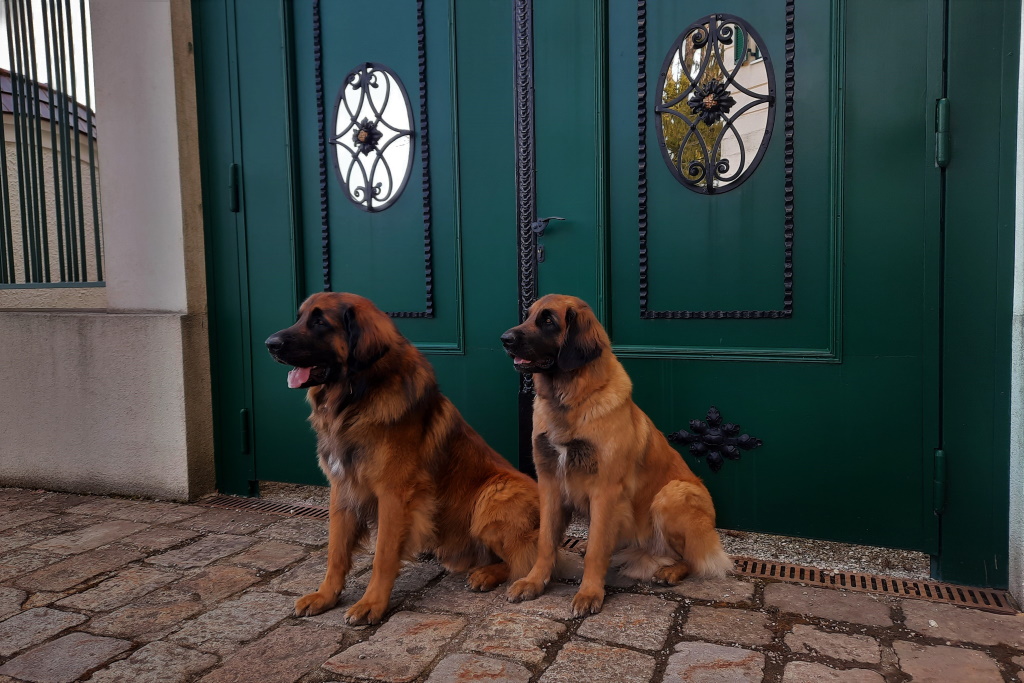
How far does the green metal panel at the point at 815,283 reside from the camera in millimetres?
2863

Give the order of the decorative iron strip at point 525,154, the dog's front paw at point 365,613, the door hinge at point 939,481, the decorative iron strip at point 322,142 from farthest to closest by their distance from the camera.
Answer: the decorative iron strip at point 322,142 < the decorative iron strip at point 525,154 < the door hinge at point 939,481 < the dog's front paw at point 365,613

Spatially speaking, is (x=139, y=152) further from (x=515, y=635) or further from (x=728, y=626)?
(x=728, y=626)

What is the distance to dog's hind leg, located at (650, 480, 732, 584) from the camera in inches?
105

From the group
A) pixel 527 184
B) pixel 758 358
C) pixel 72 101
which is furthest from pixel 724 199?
pixel 72 101

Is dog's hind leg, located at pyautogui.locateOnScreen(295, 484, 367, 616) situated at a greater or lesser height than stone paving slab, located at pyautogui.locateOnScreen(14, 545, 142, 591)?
greater

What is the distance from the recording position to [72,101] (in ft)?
14.8

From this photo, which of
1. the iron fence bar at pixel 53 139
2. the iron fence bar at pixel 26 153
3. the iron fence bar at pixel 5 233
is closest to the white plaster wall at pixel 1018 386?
the iron fence bar at pixel 53 139

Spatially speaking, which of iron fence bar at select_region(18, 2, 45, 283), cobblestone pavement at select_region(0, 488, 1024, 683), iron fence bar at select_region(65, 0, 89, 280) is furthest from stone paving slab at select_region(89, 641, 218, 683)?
iron fence bar at select_region(18, 2, 45, 283)

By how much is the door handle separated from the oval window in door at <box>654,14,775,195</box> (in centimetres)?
65

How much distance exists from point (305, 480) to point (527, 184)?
87.2 inches

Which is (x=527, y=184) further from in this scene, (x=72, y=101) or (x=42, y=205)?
(x=42, y=205)

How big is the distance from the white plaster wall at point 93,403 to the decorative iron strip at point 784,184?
278cm

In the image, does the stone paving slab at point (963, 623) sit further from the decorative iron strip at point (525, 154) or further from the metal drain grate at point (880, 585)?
the decorative iron strip at point (525, 154)

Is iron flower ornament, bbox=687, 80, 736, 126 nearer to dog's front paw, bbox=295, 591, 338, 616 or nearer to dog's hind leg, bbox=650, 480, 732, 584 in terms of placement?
dog's hind leg, bbox=650, 480, 732, 584
